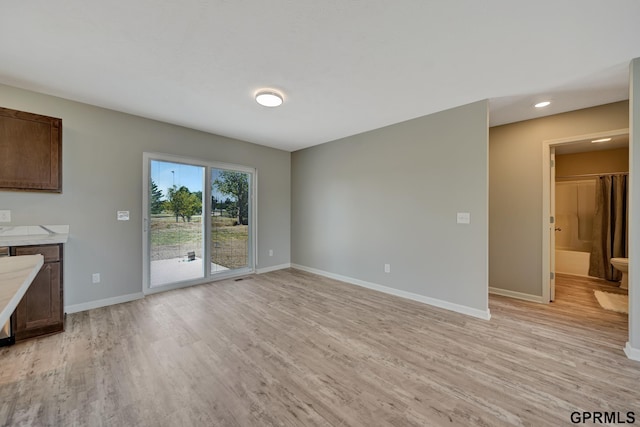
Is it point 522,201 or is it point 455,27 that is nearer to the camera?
point 455,27

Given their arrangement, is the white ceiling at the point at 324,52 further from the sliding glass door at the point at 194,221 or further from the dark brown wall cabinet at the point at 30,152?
the sliding glass door at the point at 194,221

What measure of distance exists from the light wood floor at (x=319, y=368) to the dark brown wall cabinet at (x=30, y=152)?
1578 millimetres

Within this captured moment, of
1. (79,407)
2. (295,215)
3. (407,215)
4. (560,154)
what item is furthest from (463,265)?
(560,154)

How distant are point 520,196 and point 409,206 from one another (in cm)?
159

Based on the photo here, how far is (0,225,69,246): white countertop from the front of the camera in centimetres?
224

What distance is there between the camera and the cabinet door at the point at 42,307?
2273 mm

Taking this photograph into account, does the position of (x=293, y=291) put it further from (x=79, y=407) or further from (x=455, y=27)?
(x=455, y=27)

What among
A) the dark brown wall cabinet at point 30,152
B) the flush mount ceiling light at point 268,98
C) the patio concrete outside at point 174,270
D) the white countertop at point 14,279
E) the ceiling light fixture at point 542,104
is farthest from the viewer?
the patio concrete outside at point 174,270

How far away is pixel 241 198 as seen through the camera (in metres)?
4.67

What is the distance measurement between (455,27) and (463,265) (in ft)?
8.23

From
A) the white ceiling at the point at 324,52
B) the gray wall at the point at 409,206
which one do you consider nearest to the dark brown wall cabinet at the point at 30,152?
the white ceiling at the point at 324,52

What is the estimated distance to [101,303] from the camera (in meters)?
3.11

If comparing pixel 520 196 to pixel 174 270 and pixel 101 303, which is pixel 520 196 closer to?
pixel 174 270

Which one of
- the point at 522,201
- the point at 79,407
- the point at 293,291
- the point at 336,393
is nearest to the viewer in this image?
the point at 79,407
